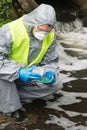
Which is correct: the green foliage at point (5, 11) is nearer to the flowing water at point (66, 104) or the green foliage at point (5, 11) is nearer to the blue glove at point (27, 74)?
the flowing water at point (66, 104)

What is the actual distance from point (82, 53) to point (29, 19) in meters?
3.45

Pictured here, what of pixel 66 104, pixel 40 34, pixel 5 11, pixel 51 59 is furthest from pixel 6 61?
pixel 5 11

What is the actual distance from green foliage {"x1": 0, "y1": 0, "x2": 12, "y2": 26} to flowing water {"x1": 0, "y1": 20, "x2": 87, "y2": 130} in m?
1.59

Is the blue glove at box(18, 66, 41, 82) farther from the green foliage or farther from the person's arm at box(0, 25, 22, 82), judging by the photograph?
the green foliage

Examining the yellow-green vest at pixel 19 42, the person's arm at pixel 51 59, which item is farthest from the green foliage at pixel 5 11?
the yellow-green vest at pixel 19 42

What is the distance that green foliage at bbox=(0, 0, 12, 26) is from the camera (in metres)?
8.66

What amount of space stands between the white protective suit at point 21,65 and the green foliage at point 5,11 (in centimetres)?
376

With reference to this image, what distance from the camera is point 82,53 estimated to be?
26.2 ft

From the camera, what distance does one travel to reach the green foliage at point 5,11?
866cm

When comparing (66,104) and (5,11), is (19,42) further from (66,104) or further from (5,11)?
(5,11)

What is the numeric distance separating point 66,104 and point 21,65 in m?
1.01

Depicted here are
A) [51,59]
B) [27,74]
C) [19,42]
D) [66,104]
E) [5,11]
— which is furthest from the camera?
[5,11]

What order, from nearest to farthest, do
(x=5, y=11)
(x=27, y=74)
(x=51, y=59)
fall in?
(x=27, y=74) → (x=51, y=59) → (x=5, y=11)

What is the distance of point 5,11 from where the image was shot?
344 inches
